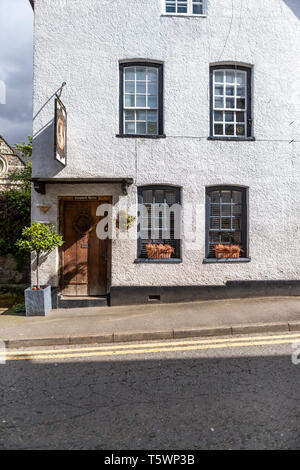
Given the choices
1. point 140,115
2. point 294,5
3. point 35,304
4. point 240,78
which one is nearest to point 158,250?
point 35,304

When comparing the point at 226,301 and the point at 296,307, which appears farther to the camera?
the point at 226,301

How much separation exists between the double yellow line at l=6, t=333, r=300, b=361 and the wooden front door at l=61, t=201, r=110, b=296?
3024 millimetres

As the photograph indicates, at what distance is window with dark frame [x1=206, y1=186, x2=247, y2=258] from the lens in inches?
334

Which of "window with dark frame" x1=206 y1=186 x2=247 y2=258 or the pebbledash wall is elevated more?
the pebbledash wall

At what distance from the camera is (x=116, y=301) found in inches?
317

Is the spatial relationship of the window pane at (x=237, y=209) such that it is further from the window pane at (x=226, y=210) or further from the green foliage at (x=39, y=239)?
the green foliage at (x=39, y=239)

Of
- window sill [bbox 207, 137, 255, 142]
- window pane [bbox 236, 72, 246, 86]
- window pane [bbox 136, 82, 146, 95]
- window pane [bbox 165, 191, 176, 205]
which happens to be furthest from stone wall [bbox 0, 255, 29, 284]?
window pane [bbox 236, 72, 246, 86]

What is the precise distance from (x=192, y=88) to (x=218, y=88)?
2.64ft

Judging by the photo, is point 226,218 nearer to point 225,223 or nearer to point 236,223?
point 225,223

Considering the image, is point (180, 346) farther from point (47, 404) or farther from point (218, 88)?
point (218, 88)

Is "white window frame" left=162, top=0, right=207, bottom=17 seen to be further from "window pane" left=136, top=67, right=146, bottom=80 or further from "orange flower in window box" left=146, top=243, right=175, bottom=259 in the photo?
"orange flower in window box" left=146, top=243, right=175, bottom=259

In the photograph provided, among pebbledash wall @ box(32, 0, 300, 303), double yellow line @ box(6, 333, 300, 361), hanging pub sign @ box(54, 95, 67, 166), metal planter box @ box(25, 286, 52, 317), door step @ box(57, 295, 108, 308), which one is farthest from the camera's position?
pebbledash wall @ box(32, 0, 300, 303)

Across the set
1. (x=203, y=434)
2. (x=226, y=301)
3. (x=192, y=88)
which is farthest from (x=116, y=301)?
(x=192, y=88)

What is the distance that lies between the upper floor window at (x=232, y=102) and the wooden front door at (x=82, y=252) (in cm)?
393
